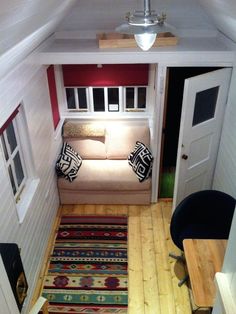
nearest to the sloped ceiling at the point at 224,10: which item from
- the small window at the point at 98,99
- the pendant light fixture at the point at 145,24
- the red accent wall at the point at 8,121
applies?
the pendant light fixture at the point at 145,24

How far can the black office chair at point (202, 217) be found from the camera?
310cm

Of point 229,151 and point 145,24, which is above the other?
point 145,24

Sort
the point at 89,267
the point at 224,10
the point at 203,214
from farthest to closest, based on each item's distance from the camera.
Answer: the point at 89,267, the point at 203,214, the point at 224,10

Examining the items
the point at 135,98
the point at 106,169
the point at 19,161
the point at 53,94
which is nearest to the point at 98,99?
the point at 135,98

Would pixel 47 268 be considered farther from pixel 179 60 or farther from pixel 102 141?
pixel 179 60

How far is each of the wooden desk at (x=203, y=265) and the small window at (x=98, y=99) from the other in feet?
8.53

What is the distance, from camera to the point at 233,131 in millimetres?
3328

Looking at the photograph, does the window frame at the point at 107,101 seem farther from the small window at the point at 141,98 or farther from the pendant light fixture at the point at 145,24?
the pendant light fixture at the point at 145,24

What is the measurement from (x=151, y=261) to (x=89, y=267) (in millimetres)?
706

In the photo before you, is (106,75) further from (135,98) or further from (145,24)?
(145,24)

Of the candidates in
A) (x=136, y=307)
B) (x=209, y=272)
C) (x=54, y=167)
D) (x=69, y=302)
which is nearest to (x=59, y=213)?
(x=54, y=167)

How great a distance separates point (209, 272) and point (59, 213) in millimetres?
2330

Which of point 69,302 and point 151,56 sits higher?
point 151,56

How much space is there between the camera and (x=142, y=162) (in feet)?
13.2
